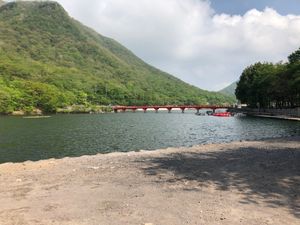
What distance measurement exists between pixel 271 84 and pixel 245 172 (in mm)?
105842

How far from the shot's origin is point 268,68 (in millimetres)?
145500

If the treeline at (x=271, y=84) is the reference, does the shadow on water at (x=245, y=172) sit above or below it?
below

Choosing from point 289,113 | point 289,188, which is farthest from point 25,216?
point 289,113

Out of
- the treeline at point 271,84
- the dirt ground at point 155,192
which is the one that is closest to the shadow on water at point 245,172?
the dirt ground at point 155,192

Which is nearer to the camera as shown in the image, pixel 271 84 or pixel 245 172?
pixel 245 172

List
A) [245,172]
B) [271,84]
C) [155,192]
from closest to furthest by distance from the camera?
1. [155,192]
2. [245,172]
3. [271,84]

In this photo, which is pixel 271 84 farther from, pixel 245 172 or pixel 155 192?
pixel 155 192

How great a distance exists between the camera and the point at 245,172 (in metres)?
20.8

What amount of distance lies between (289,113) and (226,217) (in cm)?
10967

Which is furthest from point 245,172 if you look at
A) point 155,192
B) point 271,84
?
point 271,84

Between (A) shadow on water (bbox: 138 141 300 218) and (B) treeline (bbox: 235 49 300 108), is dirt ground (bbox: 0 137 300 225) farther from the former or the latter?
(B) treeline (bbox: 235 49 300 108)

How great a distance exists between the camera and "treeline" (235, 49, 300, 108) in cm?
11029

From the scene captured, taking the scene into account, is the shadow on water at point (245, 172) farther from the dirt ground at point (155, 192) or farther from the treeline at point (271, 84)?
the treeline at point (271, 84)

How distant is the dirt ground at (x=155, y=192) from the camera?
12961mm
